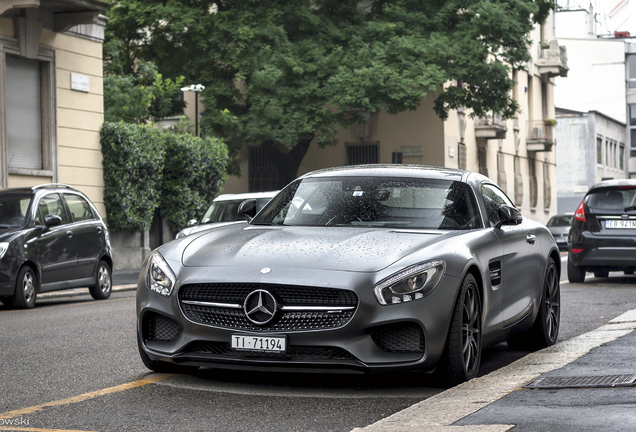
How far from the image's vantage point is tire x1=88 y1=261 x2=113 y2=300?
1553 centimetres

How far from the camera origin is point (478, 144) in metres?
42.8

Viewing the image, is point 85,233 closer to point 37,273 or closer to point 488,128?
point 37,273

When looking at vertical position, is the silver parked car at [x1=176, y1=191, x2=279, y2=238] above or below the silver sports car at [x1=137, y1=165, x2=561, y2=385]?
above

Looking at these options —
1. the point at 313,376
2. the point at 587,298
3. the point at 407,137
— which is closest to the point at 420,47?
the point at 407,137

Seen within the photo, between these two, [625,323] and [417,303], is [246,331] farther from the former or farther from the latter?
[625,323]

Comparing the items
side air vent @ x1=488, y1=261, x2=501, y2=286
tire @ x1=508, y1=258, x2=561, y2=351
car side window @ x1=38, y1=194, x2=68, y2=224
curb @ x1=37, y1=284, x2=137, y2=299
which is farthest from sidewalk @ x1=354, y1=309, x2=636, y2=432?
curb @ x1=37, y1=284, x2=137, y2=299

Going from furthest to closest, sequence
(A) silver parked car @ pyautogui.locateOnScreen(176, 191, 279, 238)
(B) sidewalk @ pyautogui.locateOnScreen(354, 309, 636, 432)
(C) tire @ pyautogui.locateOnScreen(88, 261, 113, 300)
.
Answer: (A) silver parked car @ pyautogui.locateOnScreen(176, 191, 279, 238) < (C) tire @ pyautogui.locateOnScreen(88, 261, 113, 300) < (B) sidewalk @ pyautogui.locateOnScreen(354, 309, 636, 432)

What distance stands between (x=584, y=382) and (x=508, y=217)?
1.72 metres

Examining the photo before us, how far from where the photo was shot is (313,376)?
6.75 meters

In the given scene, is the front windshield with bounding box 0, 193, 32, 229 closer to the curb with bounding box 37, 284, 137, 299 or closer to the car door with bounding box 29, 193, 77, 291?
the car door with bounding box 29, 193, 77, 291

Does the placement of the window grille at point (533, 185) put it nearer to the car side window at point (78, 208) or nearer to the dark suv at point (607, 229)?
the dark suv at point (607, 229)

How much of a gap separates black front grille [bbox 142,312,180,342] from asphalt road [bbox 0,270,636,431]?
308 millimetres

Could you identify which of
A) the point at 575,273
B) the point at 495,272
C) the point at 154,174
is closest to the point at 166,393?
the point at 495,272

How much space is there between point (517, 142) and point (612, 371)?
140ft
